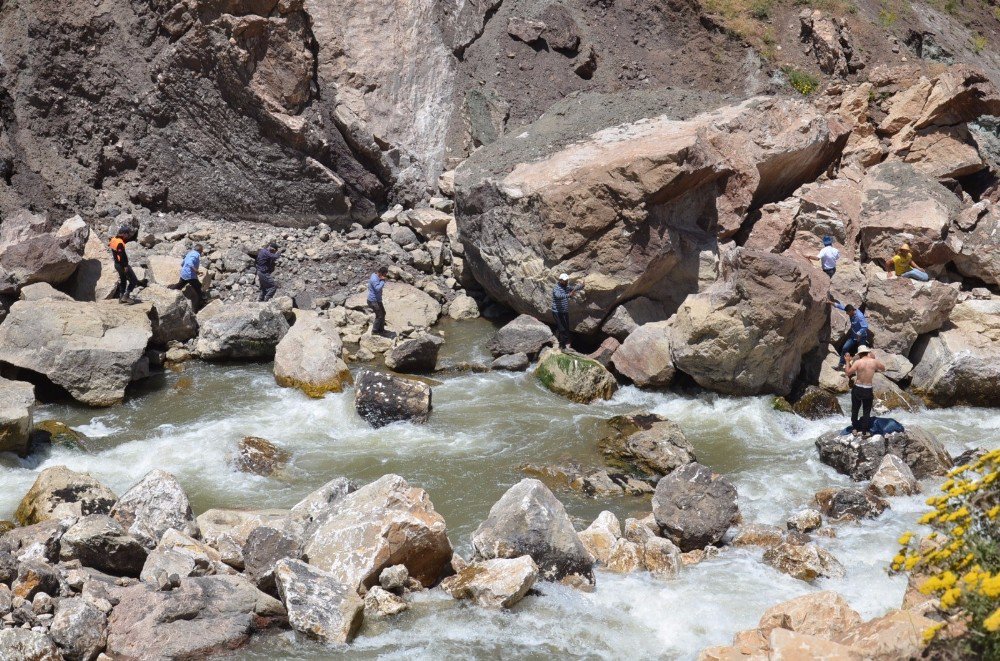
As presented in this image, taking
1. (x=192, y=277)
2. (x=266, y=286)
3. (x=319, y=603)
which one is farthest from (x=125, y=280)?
(x=319, y=603)

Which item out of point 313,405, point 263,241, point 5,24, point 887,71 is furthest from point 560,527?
point 5,24

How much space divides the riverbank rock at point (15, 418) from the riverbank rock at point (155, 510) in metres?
2.78

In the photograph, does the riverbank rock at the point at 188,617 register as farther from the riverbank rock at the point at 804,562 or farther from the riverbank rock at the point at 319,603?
the riverbank rock at the point at 804,562

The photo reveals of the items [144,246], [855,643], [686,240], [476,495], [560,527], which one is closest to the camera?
[855,643]

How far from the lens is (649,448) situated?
37.3 feet

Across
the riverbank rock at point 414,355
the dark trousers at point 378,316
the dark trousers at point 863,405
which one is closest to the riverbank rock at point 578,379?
the riverbank rock at point 414,355

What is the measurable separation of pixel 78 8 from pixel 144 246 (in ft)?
17.5

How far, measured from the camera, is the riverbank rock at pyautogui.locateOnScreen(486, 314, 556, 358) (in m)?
14.9

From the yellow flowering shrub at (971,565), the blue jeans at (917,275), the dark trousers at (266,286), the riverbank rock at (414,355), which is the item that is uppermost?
the blue jeans at (917,275)

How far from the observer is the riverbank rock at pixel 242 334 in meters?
14.6

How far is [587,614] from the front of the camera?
25.7ft

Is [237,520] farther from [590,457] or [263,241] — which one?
[263,241]

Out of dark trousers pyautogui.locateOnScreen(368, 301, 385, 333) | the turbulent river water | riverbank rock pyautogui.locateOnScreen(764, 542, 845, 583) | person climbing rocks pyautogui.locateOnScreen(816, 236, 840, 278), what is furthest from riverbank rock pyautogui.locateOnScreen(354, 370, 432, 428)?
person climbing rocks pyautogui.locateOnScreen(816, 236, 840, 278)

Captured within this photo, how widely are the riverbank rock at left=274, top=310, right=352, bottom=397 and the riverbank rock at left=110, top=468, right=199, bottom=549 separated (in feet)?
14.5
